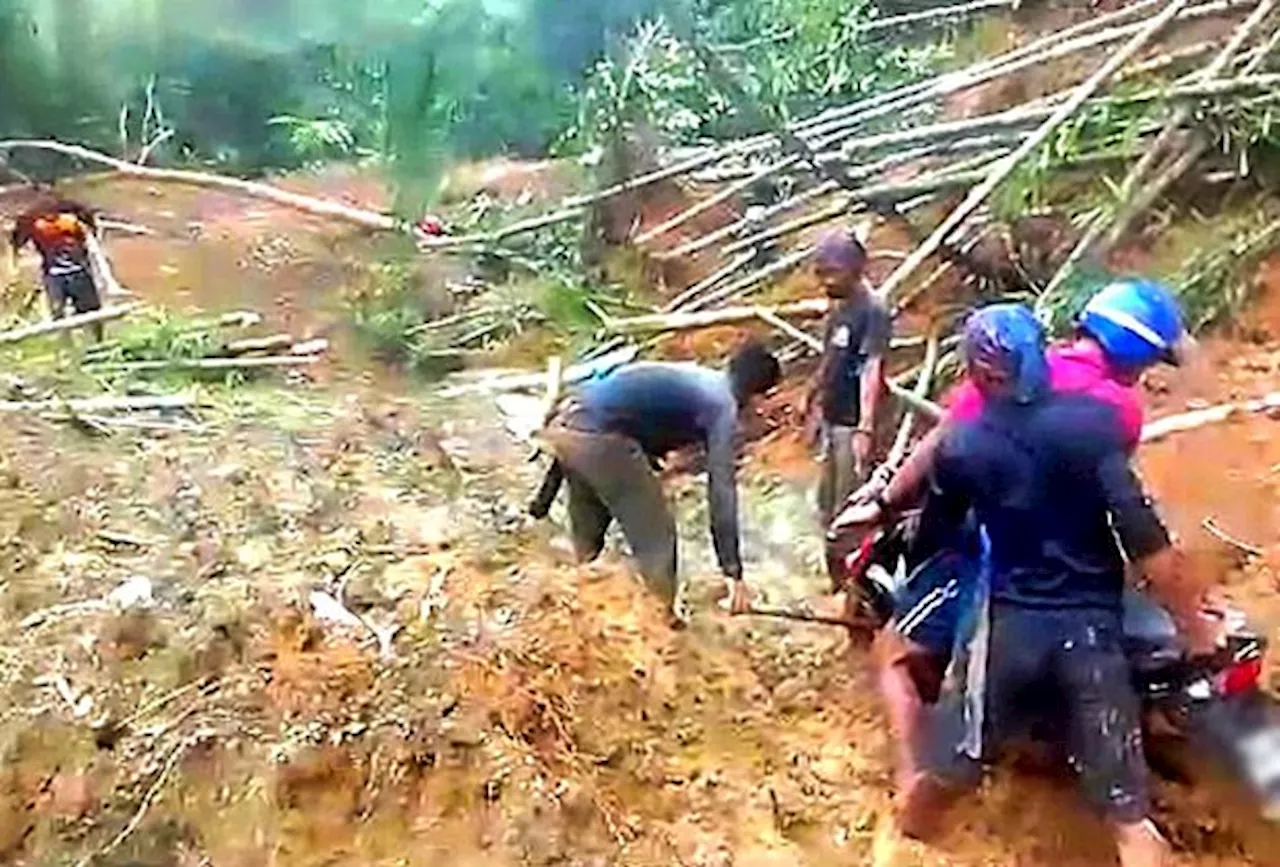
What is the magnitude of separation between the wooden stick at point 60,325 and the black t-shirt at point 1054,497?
17.2 ft

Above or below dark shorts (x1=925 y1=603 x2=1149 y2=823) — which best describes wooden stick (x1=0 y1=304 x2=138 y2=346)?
below

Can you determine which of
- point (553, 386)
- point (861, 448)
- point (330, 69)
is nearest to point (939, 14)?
point (553, 386)

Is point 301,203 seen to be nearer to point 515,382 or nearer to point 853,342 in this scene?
point 515,382

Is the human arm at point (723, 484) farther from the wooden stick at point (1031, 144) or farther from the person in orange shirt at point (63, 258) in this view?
the person in orange shirt at point (63, 258)

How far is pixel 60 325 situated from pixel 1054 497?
547cm

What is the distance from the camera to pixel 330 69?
1435cm

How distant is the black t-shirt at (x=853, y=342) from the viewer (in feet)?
16.1

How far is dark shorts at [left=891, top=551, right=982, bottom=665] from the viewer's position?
354cm

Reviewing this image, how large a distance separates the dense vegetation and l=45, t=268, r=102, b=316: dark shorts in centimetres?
202

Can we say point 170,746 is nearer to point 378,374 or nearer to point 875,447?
point 875,447

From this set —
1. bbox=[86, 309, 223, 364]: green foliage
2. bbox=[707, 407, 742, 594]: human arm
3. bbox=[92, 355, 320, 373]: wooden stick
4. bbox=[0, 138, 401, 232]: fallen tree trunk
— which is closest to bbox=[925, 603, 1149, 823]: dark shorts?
bbox=[707, 407, 742, 594]: human arm

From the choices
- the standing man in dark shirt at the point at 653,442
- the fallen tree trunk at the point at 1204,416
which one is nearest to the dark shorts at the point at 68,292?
the standing man in dark shirt at the point at 653,442

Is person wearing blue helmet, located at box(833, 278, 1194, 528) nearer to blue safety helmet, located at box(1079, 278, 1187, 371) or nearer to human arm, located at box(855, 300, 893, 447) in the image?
blue safety helmet, located at box(1079, 278, 1187, 371)

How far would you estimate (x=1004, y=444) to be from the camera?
10.8 feet
